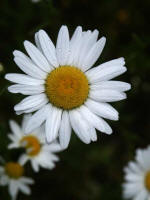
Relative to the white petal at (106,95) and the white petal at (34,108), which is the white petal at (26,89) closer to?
the white petal at (34,108)

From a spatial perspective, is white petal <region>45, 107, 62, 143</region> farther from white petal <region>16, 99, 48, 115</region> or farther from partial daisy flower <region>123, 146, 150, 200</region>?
partial daisy flower <region>123, 146, 150, 200</region>

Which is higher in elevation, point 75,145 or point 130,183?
point 75,145

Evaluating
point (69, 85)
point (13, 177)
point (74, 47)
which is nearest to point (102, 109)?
point (69, 85)

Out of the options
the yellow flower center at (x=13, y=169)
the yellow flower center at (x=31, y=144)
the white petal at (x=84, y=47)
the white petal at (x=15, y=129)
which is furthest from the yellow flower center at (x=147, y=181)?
the white petal at (x=84, y=47)

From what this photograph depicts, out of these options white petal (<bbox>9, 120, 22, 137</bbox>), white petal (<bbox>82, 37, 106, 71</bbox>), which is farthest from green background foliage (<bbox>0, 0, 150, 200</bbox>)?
white petal (<bbox>82, 37, 106, 71</bbox>)

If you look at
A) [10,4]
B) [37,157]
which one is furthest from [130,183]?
[10,4]

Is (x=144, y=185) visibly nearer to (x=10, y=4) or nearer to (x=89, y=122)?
(x=89, y=122)

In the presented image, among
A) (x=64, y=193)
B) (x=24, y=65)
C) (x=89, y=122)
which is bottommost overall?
(x=64, y=193)
